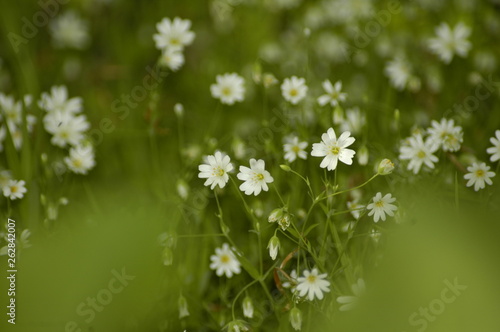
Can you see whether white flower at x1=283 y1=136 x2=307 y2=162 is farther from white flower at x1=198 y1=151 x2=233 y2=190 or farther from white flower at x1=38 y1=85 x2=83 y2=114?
white flower at x1=38 y1=85 x2=83 y2=114

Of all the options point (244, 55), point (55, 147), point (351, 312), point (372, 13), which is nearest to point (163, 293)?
point (351, 312)

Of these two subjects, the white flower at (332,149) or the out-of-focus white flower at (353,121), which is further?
the out-of-focus white flower at (353,121)

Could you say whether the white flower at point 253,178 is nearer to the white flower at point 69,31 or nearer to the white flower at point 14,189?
the white flower at point 14,189

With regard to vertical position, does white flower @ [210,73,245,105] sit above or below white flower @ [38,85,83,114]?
below


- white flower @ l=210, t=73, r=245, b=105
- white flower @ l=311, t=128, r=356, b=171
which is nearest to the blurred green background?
white flower @ l=210, t=73, r=245, b=105

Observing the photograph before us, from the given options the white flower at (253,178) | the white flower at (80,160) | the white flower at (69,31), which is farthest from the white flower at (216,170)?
the white flower at (69,31)

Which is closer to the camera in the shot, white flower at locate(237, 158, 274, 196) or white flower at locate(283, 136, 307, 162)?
white flower at locate(237, 158, 274, 196)
